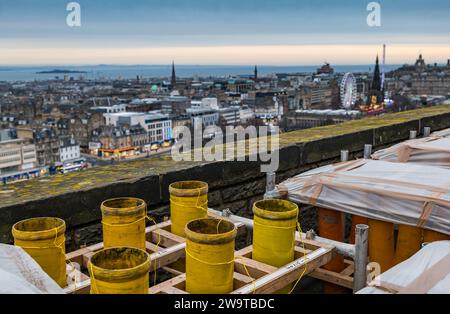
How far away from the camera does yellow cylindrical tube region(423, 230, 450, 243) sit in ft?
8.61

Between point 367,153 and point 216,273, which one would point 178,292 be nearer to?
point 216,273

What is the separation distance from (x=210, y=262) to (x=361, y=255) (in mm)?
767

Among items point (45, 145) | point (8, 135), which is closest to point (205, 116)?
point (45, 145)

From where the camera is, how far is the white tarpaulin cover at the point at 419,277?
1771 millimetres

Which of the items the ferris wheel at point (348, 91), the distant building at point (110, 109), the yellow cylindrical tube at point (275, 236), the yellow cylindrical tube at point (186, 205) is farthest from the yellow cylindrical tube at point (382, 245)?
the distant building at point (110, 109)

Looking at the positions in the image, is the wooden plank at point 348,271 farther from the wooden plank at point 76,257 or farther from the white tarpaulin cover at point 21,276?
the white tarpaulin cover at point 21,276

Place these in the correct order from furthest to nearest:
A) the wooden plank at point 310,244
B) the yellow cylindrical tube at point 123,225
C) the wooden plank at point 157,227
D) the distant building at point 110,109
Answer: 1. the distant building at point 110,109
2. the wooden plank at point 157,227
3. the wooden plank at point 310,244
4. the yellow cylindrical tube at point 123,225

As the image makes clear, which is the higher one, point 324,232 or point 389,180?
point 389,180

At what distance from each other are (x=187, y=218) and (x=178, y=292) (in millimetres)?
715

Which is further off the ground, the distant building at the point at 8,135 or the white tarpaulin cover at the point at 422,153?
the white tarpaulin cover at the point at 422,153

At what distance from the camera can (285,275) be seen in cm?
225

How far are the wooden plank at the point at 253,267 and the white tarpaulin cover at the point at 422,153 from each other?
191 centimetres
